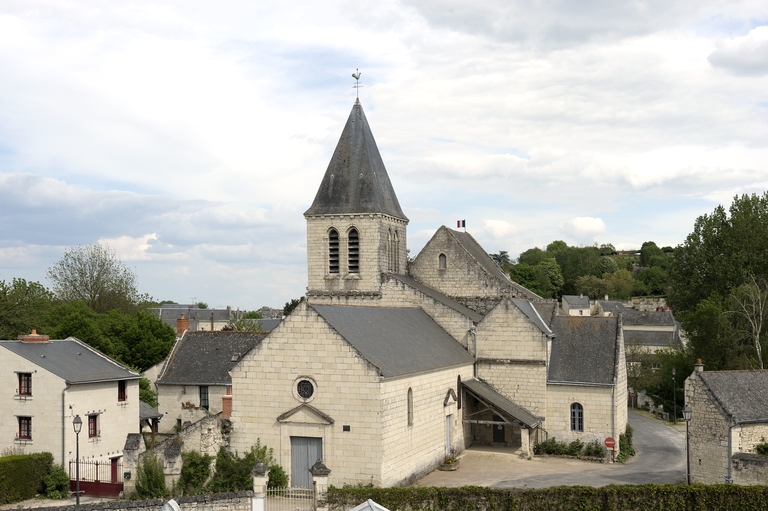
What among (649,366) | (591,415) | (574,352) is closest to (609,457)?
(591,415)

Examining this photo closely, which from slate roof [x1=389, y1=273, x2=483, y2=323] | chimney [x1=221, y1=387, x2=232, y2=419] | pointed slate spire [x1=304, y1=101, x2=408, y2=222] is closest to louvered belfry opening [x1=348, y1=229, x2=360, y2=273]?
pointed slate spire [x1=304, y1=101, x2=408, y2=222]

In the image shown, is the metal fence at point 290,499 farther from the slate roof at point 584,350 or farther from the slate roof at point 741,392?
the slate roof at point 584,350

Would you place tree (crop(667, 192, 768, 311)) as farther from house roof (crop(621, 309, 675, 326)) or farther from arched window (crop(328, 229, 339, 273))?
arched window (crop(328, 229, 339, 273))

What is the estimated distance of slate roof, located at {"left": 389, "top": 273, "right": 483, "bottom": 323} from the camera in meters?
36.4

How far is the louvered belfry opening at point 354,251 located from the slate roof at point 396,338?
4.82 metres

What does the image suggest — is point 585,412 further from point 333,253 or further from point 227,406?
point 227,406

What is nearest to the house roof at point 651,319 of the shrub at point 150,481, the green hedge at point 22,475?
the shrub at point 150,481

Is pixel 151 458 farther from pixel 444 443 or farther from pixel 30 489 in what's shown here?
pixel 444 443

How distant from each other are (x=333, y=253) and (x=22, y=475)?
1791 cm

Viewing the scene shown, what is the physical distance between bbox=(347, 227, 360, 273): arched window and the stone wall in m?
20.3

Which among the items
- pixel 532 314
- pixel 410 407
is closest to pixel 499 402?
pixel 532 314

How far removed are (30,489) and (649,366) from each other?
42852 mm

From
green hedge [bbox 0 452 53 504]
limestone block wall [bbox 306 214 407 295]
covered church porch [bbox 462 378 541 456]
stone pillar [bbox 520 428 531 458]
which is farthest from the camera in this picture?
limestone block wall [bbox 306 214 407 295]

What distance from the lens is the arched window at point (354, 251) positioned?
3894 centimetres
